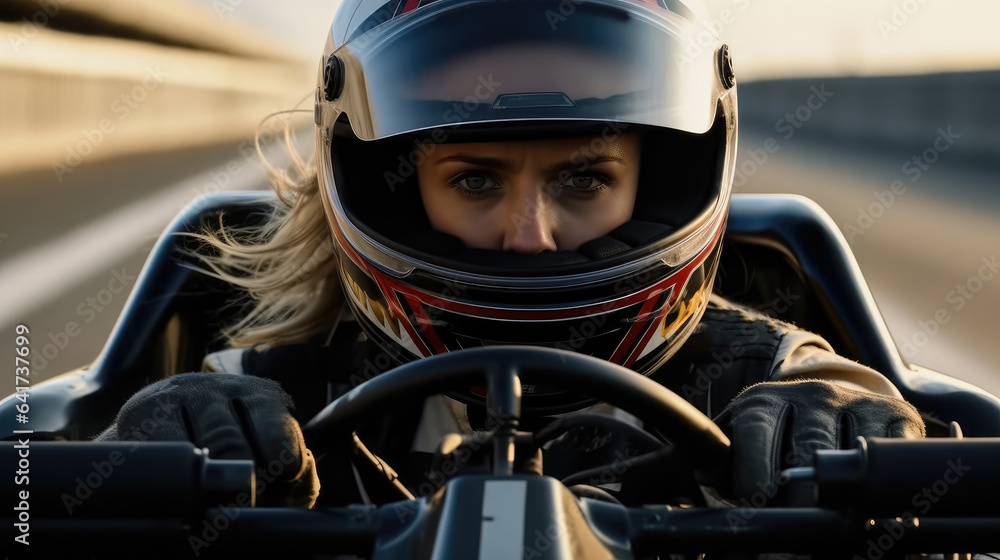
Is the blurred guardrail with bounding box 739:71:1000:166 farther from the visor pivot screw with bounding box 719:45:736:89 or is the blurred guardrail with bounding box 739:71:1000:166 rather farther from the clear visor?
the clear visor

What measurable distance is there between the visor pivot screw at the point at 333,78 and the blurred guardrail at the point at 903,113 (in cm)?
880

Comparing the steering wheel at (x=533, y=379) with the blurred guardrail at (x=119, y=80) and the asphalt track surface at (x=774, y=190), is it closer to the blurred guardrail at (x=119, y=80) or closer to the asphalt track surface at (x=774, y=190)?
the blurred guardrail at (x=119, y=80)

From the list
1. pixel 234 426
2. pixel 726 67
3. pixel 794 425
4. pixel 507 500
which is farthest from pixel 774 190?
pixel 507 500

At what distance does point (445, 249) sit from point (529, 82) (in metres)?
0.34

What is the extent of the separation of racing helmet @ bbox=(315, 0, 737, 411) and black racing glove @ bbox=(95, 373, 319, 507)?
487 mm

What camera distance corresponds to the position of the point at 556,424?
4.91ft

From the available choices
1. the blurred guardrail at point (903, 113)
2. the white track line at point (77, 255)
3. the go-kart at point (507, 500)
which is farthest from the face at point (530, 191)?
the blurred guardrail at point (903, 113)

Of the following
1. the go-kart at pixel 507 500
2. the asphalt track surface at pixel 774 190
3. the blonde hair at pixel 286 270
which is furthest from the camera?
the asphalt track surface at pixel 774 190

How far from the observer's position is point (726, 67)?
2484 mm

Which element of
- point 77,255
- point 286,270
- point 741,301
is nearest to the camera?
point 286,270

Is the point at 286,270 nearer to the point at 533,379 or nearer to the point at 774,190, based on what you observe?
the point at 533,379

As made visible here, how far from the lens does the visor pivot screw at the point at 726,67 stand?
2461 mm

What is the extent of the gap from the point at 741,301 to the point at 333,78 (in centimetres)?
115

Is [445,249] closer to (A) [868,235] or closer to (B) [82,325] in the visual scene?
(B) [82,325]
